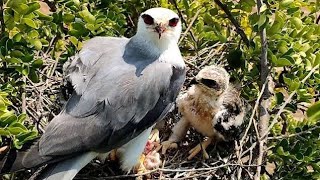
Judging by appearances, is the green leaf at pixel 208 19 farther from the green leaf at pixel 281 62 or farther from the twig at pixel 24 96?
the twig at pixel 24 96

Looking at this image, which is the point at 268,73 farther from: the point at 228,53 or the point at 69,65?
the point at 69,65

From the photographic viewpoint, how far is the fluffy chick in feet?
8.27

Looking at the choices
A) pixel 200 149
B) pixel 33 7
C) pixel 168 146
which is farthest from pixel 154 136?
pixel 33 7

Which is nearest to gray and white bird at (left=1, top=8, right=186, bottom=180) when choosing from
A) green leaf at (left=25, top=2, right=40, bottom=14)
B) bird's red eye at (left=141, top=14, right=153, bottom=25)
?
bird's red eye at (left=141, top=14, right=153, bottom=25)

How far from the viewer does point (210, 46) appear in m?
2.82

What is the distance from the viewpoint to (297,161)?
2.36 meters

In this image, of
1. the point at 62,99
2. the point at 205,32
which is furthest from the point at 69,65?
the point at 205,32

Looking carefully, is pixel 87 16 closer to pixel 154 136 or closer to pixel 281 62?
pixel 154 136

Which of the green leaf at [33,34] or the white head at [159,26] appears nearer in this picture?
the green leaf at [33,34]

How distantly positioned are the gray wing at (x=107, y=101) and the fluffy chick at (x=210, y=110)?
0.14m

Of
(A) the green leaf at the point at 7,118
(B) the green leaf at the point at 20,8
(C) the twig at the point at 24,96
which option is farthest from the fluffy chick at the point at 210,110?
(A) the green leaf at the point at 7,118

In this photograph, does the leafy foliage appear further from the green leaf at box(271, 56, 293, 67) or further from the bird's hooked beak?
the bird's hooked beak

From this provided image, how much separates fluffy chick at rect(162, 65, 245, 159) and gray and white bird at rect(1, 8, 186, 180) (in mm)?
142

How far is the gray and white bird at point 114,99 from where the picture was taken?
221 centimetres
